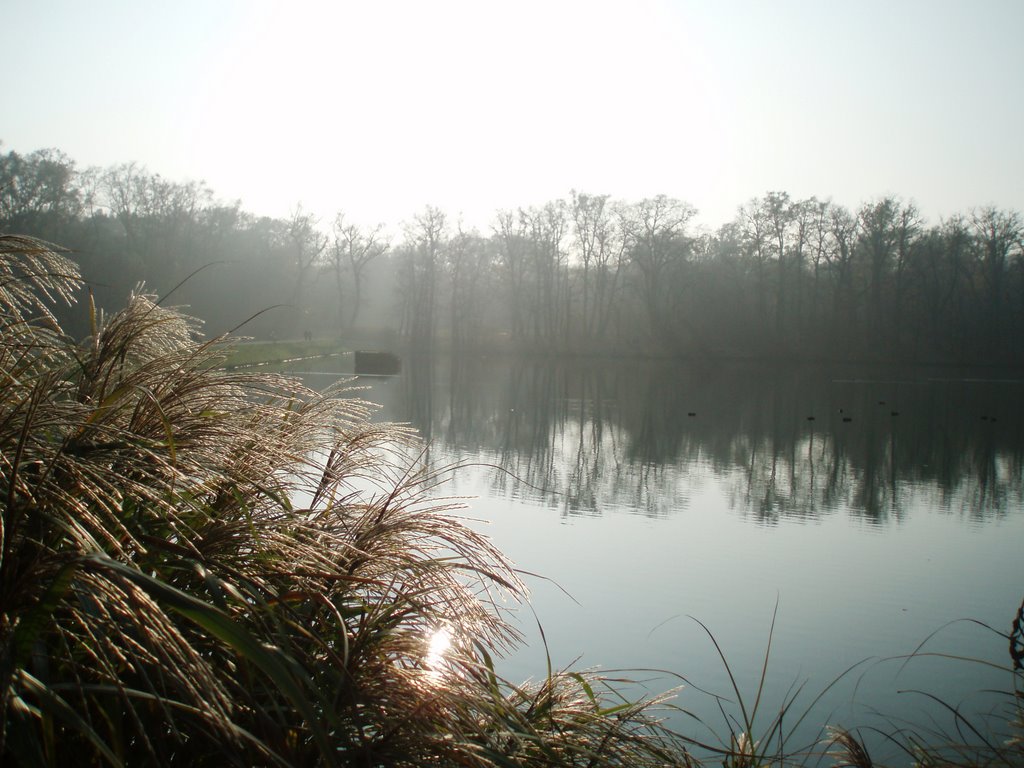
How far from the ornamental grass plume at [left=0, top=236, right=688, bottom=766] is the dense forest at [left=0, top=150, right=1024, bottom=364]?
45717 mm

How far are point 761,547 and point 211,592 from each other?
770 cm

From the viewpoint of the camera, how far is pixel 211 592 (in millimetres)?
1608

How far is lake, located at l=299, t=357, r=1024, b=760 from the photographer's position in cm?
515

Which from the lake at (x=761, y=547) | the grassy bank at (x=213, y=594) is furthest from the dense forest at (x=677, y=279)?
the grassy bank at (x=213, y=594)

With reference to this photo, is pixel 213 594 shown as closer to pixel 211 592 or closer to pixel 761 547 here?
pixel 211 592

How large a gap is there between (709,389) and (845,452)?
52.8ft

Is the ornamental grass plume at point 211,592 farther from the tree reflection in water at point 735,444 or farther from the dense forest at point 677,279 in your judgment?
the dense forest at point 677,279

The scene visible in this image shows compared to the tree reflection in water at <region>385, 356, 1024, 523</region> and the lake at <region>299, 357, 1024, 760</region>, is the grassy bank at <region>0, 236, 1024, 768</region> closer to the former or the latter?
the lake at <region>299, 357, 1024, 760</region>

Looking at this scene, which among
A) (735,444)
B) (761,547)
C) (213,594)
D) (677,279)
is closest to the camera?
(213,594)

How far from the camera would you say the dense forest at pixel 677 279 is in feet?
172

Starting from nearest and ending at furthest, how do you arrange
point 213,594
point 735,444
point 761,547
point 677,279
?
point 213,594
point 761,547
point 735,444
point 677,279

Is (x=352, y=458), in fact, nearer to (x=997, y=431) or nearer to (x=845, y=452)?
(x=845, y=452)

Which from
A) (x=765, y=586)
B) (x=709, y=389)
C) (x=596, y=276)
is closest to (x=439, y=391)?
(x=709, y=389)

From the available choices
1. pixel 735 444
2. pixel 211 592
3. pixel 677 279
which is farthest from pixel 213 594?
pixel 677 279
